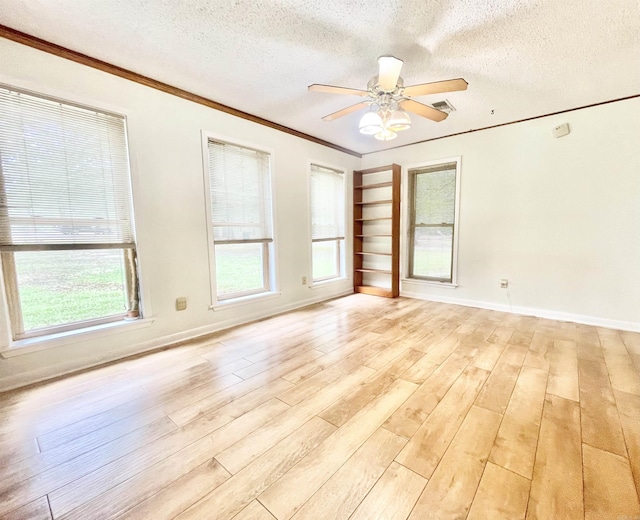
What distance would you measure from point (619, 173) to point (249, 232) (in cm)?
424

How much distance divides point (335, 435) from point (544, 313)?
Answer: 3.44m

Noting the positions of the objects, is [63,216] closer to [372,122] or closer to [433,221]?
[372,122]

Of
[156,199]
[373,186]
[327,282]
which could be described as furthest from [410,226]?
[156,199]

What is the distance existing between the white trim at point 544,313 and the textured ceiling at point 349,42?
2.44 metres

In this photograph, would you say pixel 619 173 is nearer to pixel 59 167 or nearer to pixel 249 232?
pixel 249 232

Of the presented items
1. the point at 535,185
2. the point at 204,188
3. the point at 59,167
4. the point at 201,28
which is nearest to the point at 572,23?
the point at 535,185

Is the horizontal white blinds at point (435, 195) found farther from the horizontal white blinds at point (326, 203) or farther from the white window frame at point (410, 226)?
the horizontal white blinds at point (326, 203)

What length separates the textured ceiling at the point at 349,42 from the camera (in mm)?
1699

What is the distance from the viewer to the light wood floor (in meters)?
1.11

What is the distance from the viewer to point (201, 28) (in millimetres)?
1870

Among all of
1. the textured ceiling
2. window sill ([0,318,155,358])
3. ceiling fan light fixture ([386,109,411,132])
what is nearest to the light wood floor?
window sill ([0,318,155,358])

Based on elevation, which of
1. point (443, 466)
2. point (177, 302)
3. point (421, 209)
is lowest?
point (443, 466)

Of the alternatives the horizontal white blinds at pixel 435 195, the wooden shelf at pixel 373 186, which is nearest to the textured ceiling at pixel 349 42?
the horizontal white blinds at pixel 435 195

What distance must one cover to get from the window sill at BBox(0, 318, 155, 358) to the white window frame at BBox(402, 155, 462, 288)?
3751 millimetres
